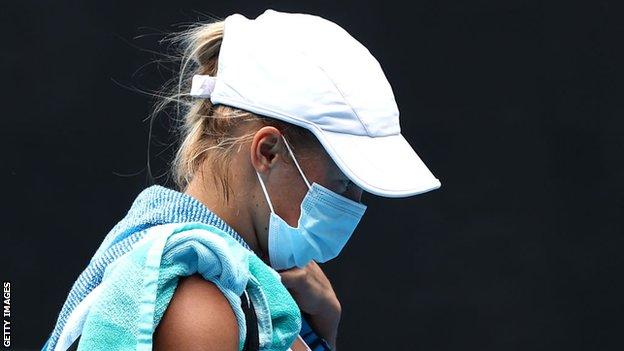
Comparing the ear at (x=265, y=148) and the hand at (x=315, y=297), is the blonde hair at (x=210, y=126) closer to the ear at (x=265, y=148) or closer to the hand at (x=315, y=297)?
the ear at (x=265, y=148)

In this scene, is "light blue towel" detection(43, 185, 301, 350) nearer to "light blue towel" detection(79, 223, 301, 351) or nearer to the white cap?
"light blue towel" detection(79, 223, 301, 351)

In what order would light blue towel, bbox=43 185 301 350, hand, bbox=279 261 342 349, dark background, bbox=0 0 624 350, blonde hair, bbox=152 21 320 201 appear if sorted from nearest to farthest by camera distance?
light blue towel, bbox=43 185 301 350, blonde hair, bbox=152 21 320 201, hand, bbox=279 261 342 349, dark background, bbox=0 0 624 350

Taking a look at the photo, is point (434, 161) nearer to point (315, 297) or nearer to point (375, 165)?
point (315, 297)

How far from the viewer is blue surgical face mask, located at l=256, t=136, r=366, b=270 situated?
181 centimetres

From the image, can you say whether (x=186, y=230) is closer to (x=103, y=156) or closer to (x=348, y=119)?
(x=348, y=119)

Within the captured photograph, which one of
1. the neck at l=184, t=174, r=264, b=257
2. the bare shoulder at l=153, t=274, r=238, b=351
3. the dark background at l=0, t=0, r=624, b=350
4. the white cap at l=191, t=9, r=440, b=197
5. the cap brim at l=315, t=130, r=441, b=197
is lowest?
the dark background at l=0, t=0, r=624, b=350

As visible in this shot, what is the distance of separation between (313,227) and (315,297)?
0.44 m

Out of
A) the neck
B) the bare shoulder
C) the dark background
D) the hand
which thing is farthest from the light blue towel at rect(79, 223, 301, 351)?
the dark background

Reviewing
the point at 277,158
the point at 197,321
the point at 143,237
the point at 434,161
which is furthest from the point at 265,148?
the point at 434,161

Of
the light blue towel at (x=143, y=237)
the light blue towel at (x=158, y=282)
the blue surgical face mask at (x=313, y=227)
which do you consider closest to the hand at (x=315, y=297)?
the blue surgical face mask at (x=313, y=227)

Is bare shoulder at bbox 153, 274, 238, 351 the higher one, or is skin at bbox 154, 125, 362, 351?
skin at bbox 154, 125, 362, 351

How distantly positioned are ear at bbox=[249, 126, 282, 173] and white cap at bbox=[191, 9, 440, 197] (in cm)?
3

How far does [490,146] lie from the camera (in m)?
3.68

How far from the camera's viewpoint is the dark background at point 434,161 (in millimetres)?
3594
